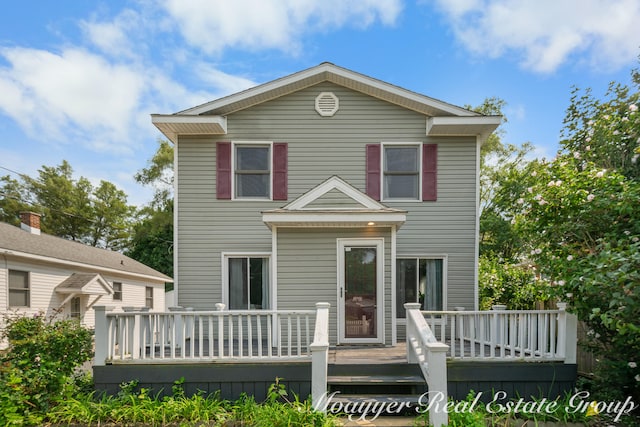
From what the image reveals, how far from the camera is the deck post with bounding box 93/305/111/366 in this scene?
17.5 feet

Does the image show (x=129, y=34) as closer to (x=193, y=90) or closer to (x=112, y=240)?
(x=193, y=90)

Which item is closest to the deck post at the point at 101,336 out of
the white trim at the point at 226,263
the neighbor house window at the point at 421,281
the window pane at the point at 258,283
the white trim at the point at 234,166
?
the white trim at the point at 226,263

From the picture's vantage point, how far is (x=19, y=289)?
11.4m

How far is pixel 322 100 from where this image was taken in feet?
28.2

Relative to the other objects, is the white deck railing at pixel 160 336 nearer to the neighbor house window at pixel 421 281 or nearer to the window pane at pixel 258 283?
the window pane at pixel 258 283

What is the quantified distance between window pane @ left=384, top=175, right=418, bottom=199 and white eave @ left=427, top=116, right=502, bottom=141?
3.73 ft

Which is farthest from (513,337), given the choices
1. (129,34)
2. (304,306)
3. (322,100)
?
(129,34)

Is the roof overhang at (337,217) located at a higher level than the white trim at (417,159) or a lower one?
lower

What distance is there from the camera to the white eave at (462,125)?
7.97m

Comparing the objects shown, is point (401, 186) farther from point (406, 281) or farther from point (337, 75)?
point (337, 75)

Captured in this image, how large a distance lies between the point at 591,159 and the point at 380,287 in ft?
14.5

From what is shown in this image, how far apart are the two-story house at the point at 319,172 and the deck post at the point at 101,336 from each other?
2743 millimetres


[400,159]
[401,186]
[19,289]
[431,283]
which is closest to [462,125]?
[400,159]

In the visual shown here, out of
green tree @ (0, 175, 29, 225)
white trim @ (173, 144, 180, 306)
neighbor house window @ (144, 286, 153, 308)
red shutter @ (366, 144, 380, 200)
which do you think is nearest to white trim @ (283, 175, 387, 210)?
red shutter @ (366, 144, 380, 200)
